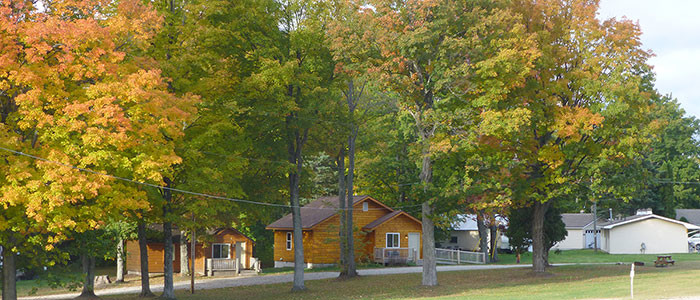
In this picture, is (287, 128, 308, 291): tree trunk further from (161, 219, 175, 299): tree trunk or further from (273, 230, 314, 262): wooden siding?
(273, 230, 314, 262): wooden siding

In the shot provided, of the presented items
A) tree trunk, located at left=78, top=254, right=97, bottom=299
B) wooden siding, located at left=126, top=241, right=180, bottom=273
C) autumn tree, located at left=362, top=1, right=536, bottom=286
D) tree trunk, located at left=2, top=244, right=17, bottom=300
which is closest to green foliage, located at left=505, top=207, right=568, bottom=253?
autumn tree, located at left=362, top=1, right=536, bottom=286

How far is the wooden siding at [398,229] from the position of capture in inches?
1980

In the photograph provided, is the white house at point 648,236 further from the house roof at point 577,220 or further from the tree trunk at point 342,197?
the tree trunk at point 342,197

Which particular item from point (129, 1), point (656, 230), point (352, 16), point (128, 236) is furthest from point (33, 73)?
point (656, 230)

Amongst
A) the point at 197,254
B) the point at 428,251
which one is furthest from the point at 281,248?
the point at 428,251

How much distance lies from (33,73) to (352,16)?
15345 mm

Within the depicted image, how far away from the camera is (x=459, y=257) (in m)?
54.2

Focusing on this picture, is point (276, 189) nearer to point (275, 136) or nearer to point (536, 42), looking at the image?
point (275, 136)

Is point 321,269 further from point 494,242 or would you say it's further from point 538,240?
point 494,242

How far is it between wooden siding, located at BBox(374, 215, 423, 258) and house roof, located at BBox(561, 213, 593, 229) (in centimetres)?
3232

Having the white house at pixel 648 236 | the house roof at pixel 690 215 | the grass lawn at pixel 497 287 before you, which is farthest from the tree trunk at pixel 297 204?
the house roof at pixel 690 215

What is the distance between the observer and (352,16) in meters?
30.6

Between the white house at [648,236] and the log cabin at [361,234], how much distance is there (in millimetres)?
24944

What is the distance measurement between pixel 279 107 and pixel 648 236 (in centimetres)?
4886
